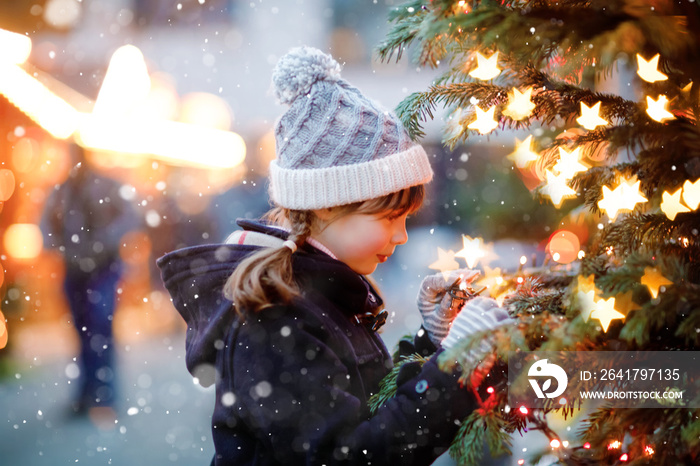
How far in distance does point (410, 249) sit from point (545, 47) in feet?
17.8

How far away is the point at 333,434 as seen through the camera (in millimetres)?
1109

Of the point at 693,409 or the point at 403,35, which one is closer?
→ the point at 693,409

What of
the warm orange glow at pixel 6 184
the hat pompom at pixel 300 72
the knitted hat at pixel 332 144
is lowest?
the warm orange glow at pixel 6 184

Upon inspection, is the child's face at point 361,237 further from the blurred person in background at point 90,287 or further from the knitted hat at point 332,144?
the blurred person in background at point 90,287

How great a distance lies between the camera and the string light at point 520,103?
1.02 meters

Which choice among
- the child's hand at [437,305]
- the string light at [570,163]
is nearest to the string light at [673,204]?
the string light at [570,163]

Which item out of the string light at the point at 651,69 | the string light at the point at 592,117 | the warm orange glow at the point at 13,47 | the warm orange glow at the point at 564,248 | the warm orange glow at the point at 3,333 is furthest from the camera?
the warm orange glow at the point at 3,333

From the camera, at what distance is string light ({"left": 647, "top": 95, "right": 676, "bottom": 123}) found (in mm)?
838

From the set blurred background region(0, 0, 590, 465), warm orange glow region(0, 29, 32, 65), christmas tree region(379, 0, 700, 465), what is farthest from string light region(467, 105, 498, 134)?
warm orange glow region(0, 29, 32, 65)

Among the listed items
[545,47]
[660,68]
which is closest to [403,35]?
[545,47]

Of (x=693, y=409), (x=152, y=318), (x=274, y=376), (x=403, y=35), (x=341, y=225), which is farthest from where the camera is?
(x=152, y=318)

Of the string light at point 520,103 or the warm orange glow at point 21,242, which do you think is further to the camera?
the warm orange glow at point 21,242

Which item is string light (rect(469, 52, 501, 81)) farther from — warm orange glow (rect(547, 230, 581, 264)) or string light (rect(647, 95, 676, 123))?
warm orange glow (rect(547, 230, 581, 264))

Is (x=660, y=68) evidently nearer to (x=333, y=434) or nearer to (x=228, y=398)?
(x=333, y=434)
